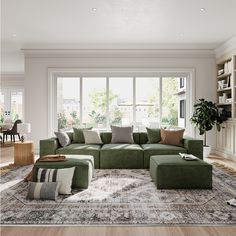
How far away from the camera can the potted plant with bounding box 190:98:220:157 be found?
7254 millimetres

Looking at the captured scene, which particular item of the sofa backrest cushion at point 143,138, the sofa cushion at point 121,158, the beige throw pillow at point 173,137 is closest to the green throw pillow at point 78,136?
the sofa cushion at point 121,158

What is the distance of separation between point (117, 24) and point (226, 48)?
301 centimetres

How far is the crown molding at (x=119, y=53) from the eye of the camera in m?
7.78

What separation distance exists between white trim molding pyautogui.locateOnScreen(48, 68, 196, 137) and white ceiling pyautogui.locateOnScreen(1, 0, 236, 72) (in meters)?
0.63

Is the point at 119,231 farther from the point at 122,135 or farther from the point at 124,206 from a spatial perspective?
the point at 122,135

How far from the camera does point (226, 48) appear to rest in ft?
23.6

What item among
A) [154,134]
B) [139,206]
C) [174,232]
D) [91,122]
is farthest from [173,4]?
[91,122]

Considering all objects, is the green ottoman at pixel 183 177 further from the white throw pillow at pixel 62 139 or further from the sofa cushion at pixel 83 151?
the white throw pillow at pixel 62 139

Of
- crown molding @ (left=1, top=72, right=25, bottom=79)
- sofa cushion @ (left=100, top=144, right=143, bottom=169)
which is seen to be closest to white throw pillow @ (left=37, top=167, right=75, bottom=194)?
Result: sofa cushion @ (left=100, top=144, right=143, bottom=169)

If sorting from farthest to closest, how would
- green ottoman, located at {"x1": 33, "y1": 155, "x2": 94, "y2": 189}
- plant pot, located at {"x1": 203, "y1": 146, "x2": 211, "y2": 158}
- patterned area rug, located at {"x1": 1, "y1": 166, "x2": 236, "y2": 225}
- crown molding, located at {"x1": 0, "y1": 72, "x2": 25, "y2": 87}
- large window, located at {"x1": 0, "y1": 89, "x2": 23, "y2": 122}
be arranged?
large window, located at {"x1": 0, "y1": 89, "x2": 23, "y2": 122} → crown molding, located at {"x1": 0, "y1": 72, "x2": 25, "y2": 87} → plant pot, located at {"x1": 203, "y1": 146, "x2": 211, "y2": 158} → green ottoman, located at {"x1": 33, "y1": 155, "x2": 94, "y2": 189} → patterned area rug, located at {"x1": 1, "y1": 166, "x2": 236, "y2": 225}

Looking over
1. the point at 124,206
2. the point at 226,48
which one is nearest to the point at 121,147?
the point at 124,206

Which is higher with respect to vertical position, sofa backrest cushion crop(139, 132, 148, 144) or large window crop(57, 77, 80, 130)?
large window crop(57, 77, 80, 130)

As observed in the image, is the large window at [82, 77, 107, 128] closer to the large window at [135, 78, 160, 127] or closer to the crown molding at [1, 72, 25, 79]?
the large window at [135, 78, 160, 127]

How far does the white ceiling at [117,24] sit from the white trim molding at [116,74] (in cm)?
63
